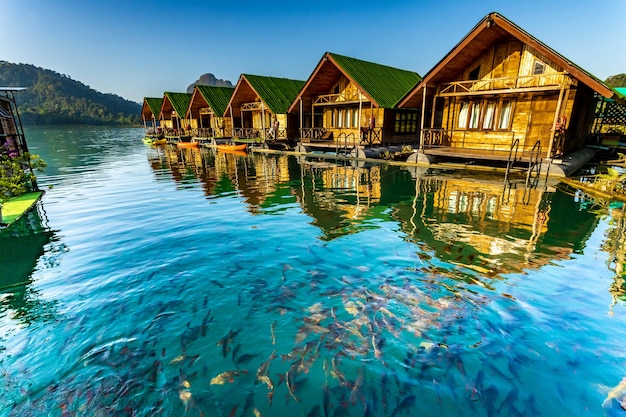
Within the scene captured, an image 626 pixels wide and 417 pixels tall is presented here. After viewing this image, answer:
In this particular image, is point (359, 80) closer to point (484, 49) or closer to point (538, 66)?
point (484, 49)

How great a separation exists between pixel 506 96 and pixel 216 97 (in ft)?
114

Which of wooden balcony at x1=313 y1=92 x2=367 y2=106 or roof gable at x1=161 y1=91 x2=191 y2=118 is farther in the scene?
roof gable at x1=161 y1=91 x2=191 y2=118

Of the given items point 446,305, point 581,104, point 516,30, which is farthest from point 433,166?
point 446,305

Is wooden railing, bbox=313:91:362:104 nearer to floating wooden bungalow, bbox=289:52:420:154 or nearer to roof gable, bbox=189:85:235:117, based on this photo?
floating wooden bungalow, bbox=289:52:420:154

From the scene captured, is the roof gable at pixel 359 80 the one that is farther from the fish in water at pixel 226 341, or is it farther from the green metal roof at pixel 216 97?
the fish in water at pixel 226 341

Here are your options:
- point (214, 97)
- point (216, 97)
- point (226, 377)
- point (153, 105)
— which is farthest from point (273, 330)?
point (153, 105)

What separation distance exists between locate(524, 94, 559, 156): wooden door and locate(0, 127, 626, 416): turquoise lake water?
291 inches

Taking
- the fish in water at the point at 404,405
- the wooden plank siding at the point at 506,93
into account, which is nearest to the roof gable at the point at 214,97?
the wooden plank siding at the point at 506,93

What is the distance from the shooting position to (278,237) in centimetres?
916

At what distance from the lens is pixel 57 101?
483 ft

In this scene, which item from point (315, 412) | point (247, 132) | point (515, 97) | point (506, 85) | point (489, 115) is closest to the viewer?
point (315, 412)

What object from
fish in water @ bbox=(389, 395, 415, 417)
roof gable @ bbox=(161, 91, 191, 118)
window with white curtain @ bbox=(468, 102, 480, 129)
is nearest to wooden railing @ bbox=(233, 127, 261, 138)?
roof gable @ bbox=(161, 91, 191, 118)

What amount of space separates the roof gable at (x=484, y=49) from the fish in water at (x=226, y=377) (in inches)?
735

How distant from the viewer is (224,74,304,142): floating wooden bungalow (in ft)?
107
